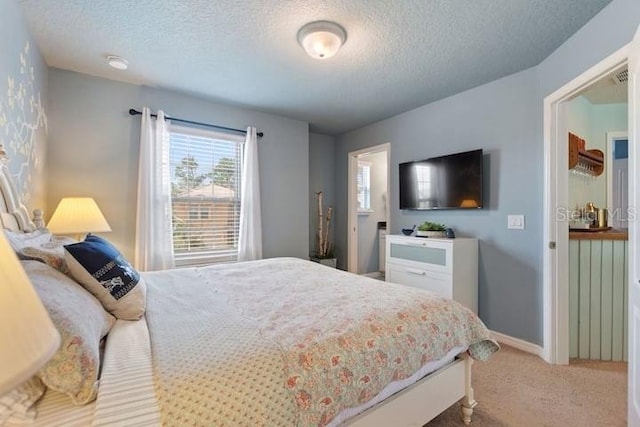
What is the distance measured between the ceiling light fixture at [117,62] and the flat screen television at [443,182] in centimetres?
298

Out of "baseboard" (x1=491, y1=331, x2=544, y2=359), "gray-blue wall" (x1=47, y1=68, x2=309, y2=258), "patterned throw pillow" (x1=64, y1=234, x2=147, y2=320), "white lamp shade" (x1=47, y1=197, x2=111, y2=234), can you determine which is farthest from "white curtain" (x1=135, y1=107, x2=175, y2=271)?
"baseboard" (x1=491, y1=331, x2=544, y2=359)

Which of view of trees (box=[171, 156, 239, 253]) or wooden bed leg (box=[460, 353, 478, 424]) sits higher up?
view of trees (box=[171, 156, 239, 253])

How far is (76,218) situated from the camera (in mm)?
2367

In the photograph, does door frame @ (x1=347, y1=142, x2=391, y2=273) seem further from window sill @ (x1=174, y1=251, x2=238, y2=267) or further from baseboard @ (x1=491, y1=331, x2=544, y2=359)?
baseboard @ (x1=491, y1=331, x2=544, y2=359)

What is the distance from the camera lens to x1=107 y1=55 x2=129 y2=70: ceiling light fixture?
7.89 feet

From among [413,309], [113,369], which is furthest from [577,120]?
[113,369]

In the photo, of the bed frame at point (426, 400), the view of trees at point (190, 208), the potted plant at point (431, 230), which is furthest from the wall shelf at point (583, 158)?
the view of trees at point (190, 208)

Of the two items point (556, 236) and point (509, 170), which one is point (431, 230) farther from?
point (556, 236)

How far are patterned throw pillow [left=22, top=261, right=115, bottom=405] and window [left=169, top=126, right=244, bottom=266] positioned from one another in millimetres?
2260

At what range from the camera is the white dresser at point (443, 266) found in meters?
2.73

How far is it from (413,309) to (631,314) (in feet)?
3.66

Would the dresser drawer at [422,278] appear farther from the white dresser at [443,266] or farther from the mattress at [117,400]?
the mattress at [117,400]

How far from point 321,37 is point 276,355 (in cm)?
195

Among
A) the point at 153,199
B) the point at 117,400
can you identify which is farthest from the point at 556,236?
the point at 153,199
